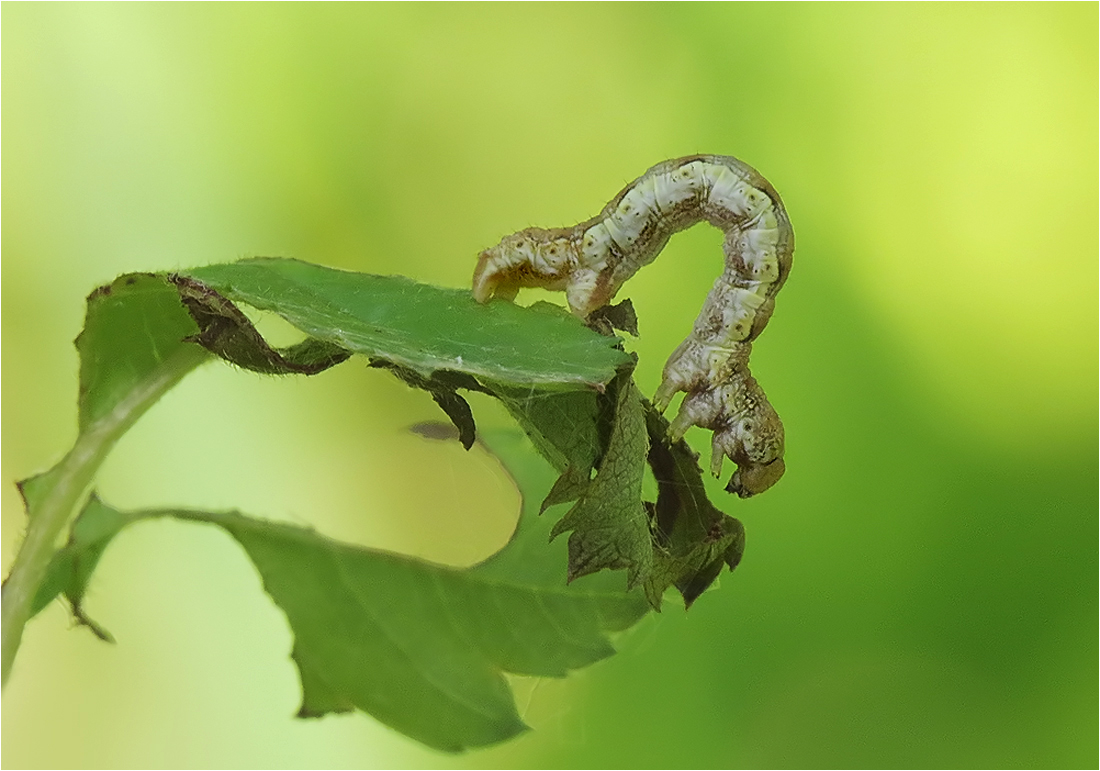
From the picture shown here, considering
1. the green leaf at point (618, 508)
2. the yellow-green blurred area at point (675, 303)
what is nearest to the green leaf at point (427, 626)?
the green leaf at point (618, 508)

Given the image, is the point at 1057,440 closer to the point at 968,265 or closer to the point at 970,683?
the point at 968,265

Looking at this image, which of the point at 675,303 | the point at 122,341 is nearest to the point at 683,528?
the point at 122,341

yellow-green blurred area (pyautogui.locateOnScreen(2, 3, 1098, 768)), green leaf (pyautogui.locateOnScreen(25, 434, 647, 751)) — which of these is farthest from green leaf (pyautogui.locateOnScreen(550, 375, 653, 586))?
yellow-green blurred area (pyautogui.locateOnScreen(2, 3, 1098, 768))

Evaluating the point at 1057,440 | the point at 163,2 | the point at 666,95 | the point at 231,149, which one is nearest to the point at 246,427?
the point at 231,149

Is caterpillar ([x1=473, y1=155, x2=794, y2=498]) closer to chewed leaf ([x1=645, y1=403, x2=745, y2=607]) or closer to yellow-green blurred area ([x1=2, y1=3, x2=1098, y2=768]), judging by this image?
chewed leaf ([x1=645, y1=403, x2=745, y2=607])

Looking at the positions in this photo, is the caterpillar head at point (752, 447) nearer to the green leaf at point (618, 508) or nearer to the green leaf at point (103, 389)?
the green leaf at point (618, 508)

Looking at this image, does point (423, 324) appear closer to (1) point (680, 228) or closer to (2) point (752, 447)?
(2) point (752, 447)
